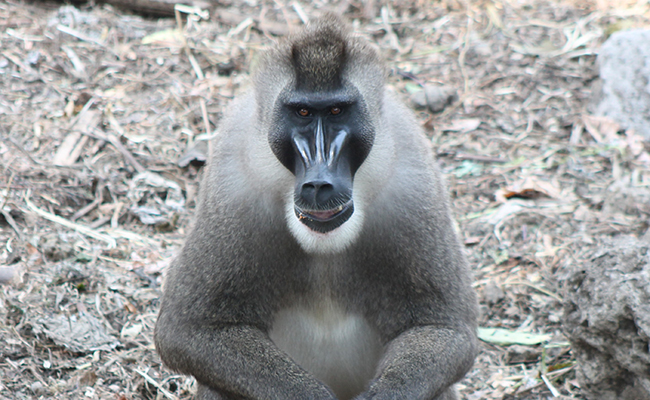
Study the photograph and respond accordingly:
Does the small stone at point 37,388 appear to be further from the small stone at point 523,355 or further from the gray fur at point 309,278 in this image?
the small stone at point 523,355

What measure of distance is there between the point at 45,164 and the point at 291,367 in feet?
10.7

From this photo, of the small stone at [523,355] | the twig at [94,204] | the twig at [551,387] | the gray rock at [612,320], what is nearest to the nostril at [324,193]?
the gray rock at [612,320]

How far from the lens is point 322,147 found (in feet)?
12.0

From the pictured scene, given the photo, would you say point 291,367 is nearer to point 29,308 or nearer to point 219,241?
point 219,241

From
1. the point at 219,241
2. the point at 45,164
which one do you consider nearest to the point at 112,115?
the point at 45,164

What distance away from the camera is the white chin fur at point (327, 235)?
12.2ft

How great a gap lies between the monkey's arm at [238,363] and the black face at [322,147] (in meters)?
0.78

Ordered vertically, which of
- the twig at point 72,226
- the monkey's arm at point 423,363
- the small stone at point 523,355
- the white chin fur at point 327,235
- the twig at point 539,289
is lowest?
the small stone at point 523,355

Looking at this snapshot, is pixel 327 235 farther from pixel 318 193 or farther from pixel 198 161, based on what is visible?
pixel 198 161

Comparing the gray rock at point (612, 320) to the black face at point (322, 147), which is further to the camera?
the gray rock at point (612, 320)

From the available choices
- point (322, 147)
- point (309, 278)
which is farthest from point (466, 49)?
point (322, 147)

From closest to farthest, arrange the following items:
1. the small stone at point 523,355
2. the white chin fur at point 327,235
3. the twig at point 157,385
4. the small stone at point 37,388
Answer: the white chin fur at point 327,235, the small stone at point 37,388, the twig at point 157,385, the small stone at point 523,355

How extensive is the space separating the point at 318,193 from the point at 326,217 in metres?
0.13

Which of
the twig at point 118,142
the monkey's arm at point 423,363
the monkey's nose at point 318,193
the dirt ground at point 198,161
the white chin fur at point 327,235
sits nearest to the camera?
the monkey's nose at point 318,193
